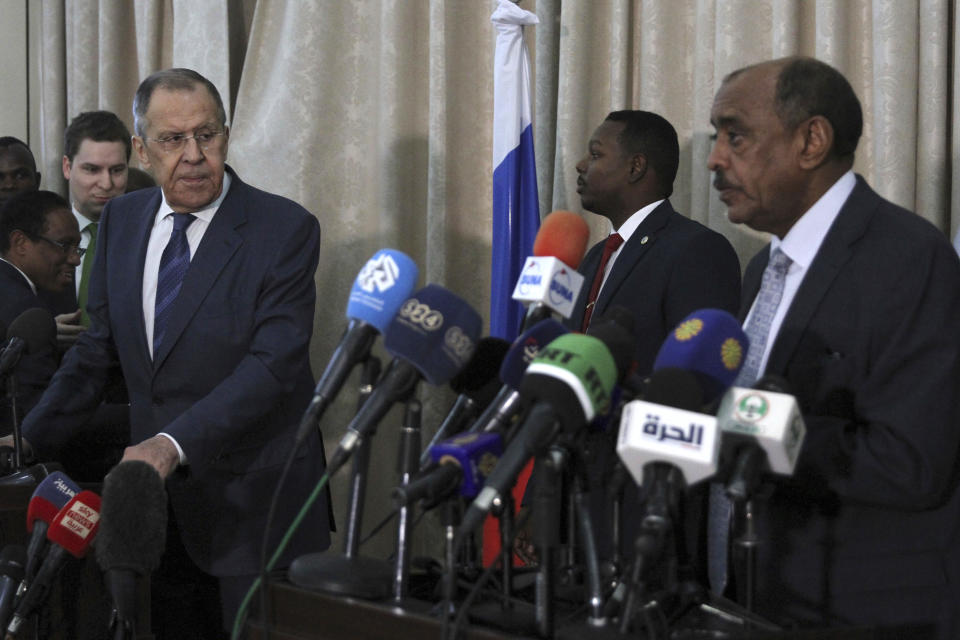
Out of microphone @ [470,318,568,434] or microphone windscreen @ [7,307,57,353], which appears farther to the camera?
microphone windscreen @ [7,307,57,353]

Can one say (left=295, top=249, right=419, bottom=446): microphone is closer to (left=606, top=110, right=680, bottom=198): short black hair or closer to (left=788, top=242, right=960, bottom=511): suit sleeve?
(left=788, top=242, right=960, bottom=511): suit sleeve

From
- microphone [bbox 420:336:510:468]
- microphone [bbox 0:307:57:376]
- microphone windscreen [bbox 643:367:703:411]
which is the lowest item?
microphone [bbox 0:307:57:376]

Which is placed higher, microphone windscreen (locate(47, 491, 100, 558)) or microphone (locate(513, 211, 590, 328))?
microphone (locate(513, 211, 590, 328))

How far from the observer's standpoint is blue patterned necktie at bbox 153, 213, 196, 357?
113 inches

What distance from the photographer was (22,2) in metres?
6.59

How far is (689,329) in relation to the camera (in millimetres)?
1625

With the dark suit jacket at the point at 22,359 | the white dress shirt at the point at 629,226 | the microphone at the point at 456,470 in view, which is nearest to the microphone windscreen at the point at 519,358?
the microphone at the point at 456,470

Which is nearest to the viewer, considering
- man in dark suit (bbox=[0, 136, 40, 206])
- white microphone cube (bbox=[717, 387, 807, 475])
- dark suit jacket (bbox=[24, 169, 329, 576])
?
white microphone cube (bbox=[717, 387, 807, 475])

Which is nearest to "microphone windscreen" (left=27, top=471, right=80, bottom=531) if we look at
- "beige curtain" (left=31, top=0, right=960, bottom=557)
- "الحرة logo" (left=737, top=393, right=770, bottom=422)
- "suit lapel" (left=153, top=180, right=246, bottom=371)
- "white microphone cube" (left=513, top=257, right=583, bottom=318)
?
"suit lapel" (left=153, top=180, right=246, bottom=371)

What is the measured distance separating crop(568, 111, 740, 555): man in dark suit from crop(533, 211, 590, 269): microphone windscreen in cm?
74

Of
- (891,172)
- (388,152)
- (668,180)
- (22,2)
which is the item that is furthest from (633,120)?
(22,2)

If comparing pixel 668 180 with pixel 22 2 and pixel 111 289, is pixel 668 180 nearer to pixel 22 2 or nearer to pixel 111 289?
pixel 111 289

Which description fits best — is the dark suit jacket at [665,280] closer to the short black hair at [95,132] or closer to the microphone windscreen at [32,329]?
the microphone windscreen at [32,329]

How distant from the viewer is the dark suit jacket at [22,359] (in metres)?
3.74
